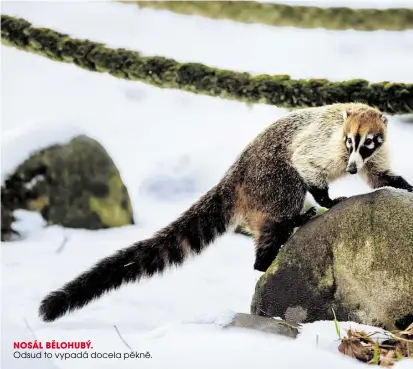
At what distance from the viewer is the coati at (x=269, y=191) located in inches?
110

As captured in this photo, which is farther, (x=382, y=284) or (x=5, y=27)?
(x=5, y=27)

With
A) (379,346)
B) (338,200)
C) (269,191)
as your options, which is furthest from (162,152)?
(379,346)

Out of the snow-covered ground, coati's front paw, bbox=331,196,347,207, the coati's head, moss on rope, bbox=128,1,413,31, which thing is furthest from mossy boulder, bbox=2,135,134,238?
the coati's head

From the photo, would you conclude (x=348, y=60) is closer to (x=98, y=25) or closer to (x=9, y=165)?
(x=98, y=25)

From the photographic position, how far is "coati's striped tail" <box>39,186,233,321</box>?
289 cm

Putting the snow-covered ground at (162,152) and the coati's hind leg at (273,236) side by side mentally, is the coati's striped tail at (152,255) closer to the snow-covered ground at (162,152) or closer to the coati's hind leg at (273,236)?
the snow-covered ground at (162,152)

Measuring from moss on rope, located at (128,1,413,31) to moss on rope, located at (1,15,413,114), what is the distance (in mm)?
263

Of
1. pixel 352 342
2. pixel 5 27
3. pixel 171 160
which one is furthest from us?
pixel 5 27

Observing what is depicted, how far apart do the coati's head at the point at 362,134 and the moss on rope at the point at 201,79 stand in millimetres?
384

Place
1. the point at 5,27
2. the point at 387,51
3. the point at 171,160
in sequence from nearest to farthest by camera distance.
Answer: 1. the point at 387,51
2. the point at 171,160
3. the point at 5,27

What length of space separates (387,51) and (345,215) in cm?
97

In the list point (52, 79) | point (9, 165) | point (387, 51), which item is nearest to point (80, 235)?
point (9, 165)

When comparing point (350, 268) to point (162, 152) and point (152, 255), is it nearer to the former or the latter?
point (152, 255)

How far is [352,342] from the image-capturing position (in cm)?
259
